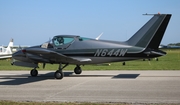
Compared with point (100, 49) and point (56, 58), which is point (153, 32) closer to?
point (100, 49)

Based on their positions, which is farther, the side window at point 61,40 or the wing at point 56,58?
the side window at point 61,40

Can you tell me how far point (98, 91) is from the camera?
1016 centimetres

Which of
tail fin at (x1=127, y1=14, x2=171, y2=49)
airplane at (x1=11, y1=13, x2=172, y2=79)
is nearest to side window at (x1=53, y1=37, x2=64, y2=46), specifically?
airplane at (x1=11, y1=13, x2=172, y2=79)

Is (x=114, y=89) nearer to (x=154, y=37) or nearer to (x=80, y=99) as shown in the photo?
(x=80, y=99)

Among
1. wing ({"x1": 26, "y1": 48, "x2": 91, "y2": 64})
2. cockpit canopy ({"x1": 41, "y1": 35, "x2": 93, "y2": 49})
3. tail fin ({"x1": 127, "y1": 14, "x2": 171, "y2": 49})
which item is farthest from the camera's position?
cockpit canopy ({"x1": 41, "y1": 35, "x2": 93, "y2": 49})

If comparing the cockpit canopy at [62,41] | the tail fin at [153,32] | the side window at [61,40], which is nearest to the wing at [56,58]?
the cockpit canopy at [62,41]

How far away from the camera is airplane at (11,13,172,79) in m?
13.8

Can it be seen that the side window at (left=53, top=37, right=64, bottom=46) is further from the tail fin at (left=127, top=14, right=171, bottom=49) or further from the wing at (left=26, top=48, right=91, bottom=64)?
the tail fin at (left=127, top=14, right=171, bottom=49)

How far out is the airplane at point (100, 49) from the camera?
13.8 m

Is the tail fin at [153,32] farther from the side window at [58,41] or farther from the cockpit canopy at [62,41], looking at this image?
the side window at [58,41]

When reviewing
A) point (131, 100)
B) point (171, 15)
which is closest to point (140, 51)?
point (171, 15)

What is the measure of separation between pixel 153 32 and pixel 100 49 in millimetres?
2896

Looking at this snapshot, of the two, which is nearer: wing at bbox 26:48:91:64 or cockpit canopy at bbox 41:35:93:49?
wing at bbox 26:48:91:64

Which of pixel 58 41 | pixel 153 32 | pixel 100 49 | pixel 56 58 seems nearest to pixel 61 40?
pixel 58 41
